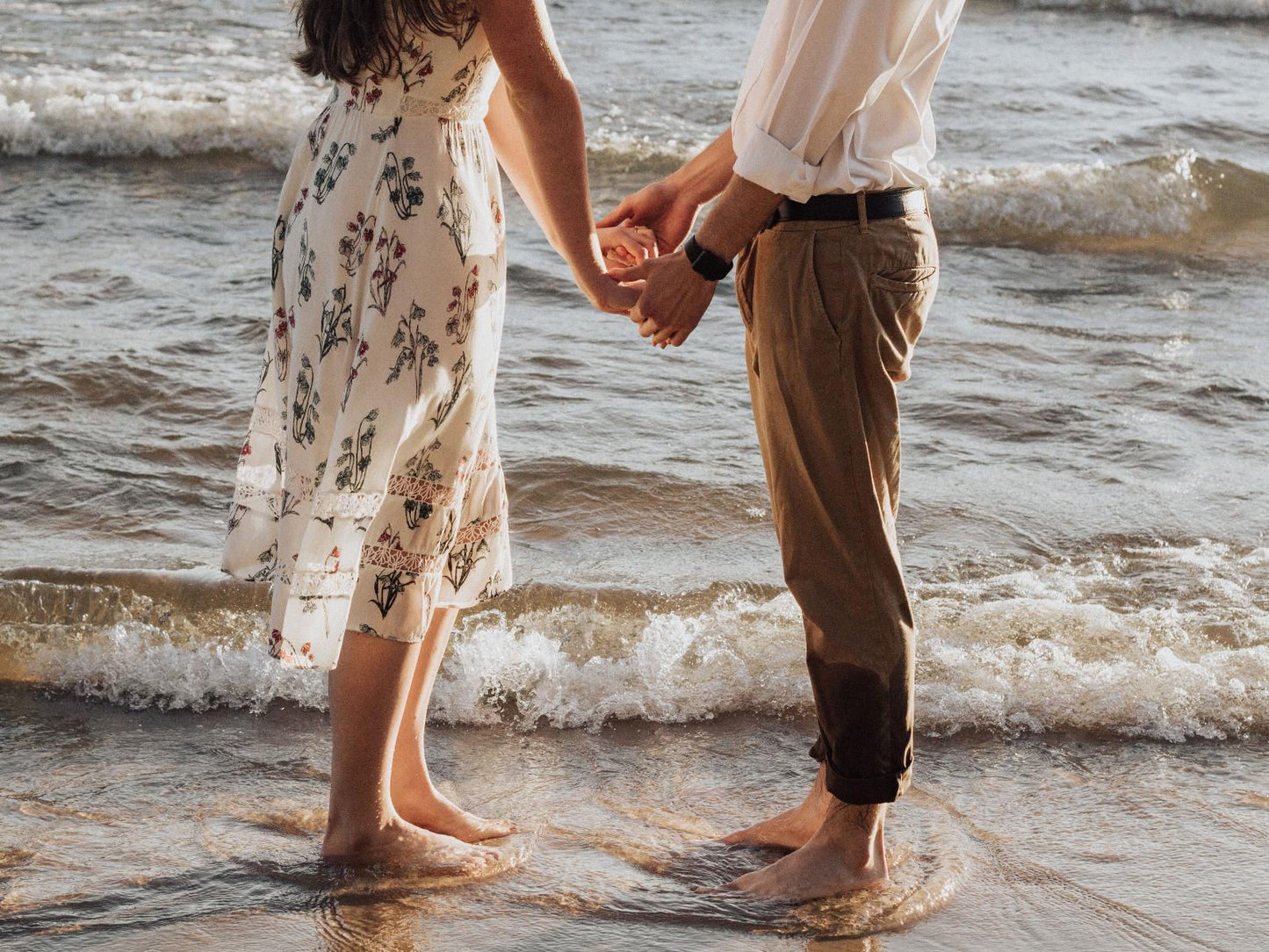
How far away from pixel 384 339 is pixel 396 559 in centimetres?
37

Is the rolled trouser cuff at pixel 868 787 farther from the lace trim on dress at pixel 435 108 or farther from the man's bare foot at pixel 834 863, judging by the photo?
the lace trim on dress at pixel 435 108

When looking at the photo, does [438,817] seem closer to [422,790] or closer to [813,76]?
[422,790]

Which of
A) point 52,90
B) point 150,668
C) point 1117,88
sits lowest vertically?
point 150,668

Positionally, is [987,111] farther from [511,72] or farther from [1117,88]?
[511,72]

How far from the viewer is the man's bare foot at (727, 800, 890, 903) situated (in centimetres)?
231

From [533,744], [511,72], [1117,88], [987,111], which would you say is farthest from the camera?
[1117,88]

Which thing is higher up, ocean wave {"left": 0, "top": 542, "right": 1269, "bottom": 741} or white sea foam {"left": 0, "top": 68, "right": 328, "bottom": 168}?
white sea foam {"left": 0, "top": 68, "right": 328, "bottom": 168}

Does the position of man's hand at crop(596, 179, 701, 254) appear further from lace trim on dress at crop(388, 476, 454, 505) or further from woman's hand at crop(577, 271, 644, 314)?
lace trim on dress at crop(388, 476, 454, 505)

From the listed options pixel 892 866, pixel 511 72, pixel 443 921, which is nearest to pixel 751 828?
pixel 892 866

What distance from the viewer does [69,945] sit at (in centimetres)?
214

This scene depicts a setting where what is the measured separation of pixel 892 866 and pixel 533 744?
91cm

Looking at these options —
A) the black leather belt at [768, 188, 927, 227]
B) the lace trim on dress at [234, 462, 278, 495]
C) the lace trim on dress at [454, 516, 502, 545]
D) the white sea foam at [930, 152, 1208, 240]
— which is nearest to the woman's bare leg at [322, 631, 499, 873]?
the lace trim on dress at [454, 516, 502, 545]

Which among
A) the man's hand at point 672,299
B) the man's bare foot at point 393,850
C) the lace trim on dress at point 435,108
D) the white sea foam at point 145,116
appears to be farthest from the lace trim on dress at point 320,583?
the white sea foam at point 145,116

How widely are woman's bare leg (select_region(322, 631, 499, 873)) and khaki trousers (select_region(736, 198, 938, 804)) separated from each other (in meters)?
0.67
